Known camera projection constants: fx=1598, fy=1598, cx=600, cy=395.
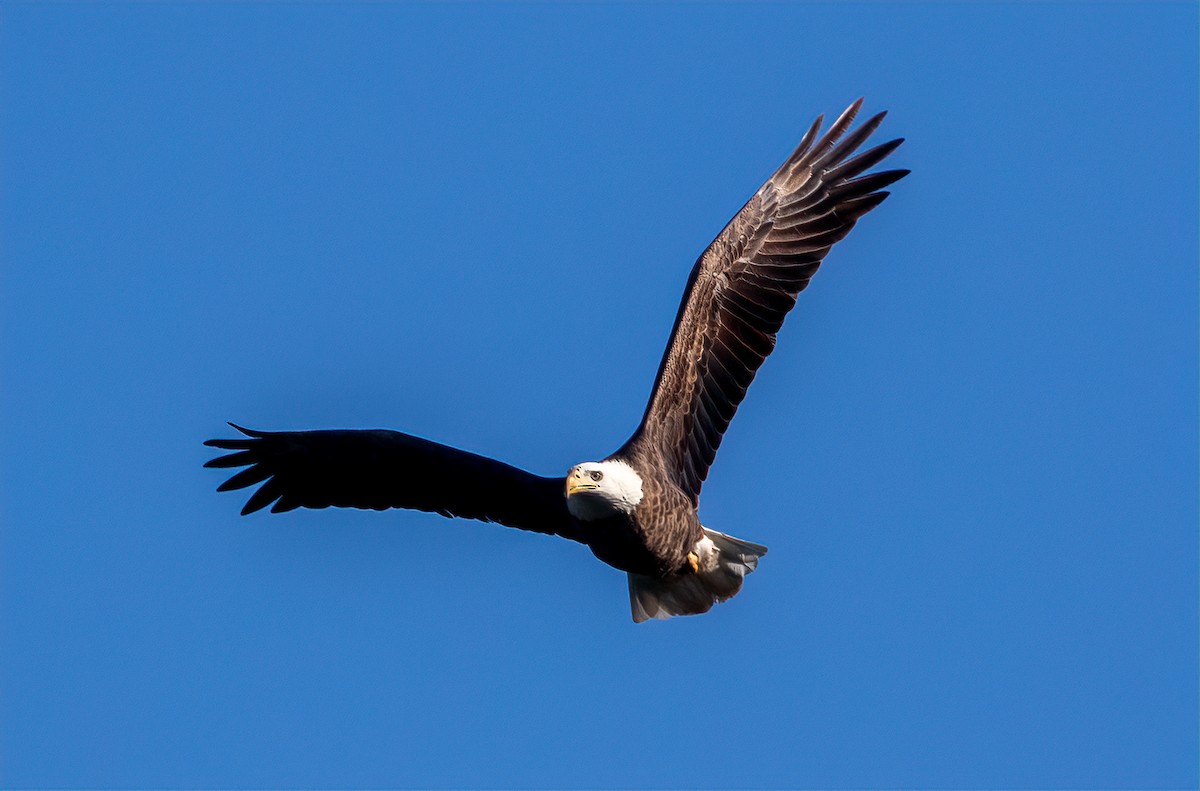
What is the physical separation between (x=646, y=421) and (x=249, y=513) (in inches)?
129

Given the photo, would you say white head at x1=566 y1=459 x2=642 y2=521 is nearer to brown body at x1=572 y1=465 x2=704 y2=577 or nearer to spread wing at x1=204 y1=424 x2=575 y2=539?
brown body at x1=572 y1=465 x2=704 y2=577

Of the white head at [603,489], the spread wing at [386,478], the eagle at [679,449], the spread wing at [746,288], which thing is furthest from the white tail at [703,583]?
the white head at [603,489]

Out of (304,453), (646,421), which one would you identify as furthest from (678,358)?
(304,453)

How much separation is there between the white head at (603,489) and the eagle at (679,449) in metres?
0.02

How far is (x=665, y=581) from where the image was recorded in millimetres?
11281

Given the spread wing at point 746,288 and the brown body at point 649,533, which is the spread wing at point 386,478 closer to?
the brown body at point 649,533

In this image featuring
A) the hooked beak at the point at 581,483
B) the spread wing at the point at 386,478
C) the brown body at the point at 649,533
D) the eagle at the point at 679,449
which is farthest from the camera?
the spread wing at the point at 386,478

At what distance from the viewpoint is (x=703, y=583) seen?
11.2 meters

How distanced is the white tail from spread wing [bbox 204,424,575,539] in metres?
0.76

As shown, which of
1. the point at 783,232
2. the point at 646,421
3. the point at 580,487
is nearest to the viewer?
the point at 580,487

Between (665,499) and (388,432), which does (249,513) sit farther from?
(665,499)

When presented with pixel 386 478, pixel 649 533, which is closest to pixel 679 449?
pixel 649 533

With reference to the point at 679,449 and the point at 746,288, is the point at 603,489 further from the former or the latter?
the point at 746,288

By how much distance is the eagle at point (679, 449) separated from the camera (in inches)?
418
